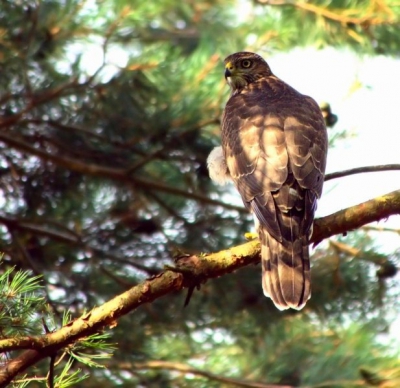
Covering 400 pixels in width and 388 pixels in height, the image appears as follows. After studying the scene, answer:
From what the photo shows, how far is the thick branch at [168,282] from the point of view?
9.75 feet

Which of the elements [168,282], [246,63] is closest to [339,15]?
[246,63]

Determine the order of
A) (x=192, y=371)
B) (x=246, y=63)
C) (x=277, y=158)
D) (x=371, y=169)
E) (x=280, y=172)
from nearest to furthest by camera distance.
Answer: (x=371, y=169)
(x=280, y=172)
(x=277, y=158)
(x=192, y=371)
(x=246, y=63)

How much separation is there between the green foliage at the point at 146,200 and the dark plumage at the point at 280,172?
0.84 m

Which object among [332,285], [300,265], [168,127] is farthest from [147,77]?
[300,265]

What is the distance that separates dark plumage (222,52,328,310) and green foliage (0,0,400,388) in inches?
33.0

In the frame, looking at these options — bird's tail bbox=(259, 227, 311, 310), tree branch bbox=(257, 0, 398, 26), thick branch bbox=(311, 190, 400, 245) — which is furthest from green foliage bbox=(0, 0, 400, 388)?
thick branch bbox=(311, 190, 400, 245)

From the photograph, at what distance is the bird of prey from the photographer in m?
3.95

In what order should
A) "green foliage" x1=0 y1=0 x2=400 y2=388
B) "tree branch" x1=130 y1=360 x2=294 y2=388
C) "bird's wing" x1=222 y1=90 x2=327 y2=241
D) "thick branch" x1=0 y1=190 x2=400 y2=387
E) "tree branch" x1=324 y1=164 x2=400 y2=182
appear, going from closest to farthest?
1. "thick branch" x1=0 y1=190 x2=400 y2=387
2. "tree branch" x1=324 y1=164 x2=400 y2=182
3. "bird's wing" x1=222 y1=90 x2=327 y2=241
4. "tree branch" x1=130 y1=360 x2=294 y2=388
5. "green foliage" x1=0 y1=0 x2=400 y2=388

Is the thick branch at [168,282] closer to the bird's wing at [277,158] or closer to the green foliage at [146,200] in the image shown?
the bird's wing at [277,158]

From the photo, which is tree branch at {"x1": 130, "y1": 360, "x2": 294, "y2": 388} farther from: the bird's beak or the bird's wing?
the bird's beak

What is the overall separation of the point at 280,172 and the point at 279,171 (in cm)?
1

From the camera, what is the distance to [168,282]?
10.7 ft

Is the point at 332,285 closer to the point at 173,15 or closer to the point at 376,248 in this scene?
the point at 376,248

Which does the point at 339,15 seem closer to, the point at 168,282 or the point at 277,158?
the point at 277,158
